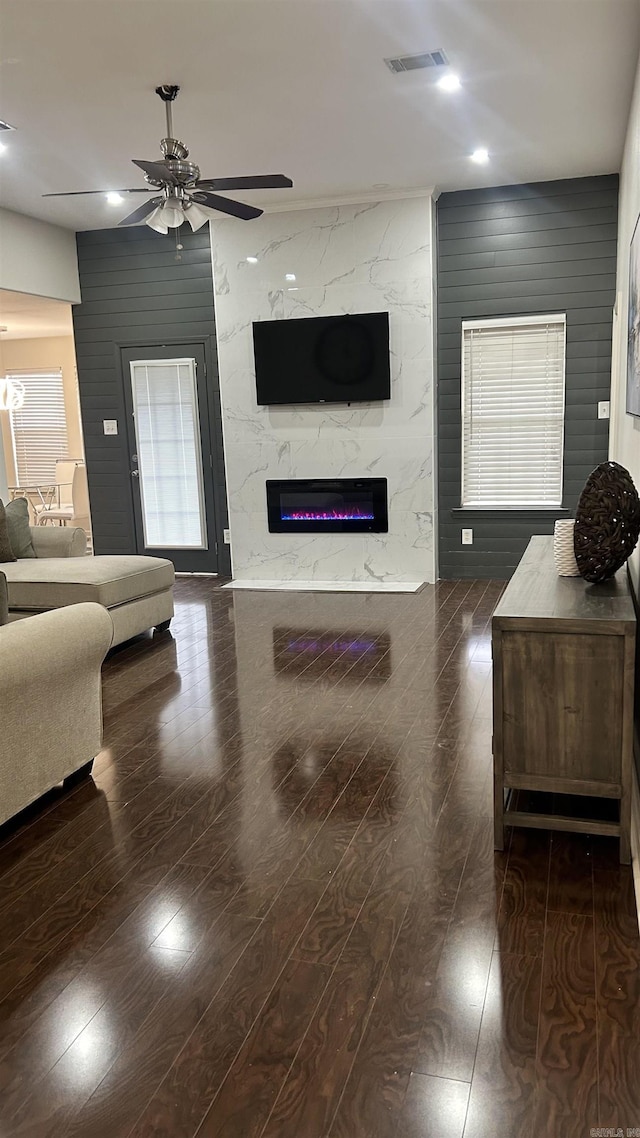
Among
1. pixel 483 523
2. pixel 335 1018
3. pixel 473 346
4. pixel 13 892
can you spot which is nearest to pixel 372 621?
pixel 483 523

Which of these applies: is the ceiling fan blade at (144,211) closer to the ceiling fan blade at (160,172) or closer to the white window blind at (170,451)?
the ceiling fan blade at (160,172)

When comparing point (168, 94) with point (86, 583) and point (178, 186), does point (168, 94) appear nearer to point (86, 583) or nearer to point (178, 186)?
point (178, 186)

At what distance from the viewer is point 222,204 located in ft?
14.8

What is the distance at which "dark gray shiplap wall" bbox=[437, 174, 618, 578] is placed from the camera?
6371mm

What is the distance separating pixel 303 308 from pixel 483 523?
2334 millimetres

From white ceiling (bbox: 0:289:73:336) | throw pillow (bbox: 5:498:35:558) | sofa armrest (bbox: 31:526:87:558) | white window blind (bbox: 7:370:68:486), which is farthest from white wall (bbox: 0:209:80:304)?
white window blind (bbox: 7:370:68:486)

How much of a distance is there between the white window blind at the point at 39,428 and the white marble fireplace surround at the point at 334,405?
566 centimetres

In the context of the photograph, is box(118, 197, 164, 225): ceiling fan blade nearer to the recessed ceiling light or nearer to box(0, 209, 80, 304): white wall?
the recessed ceiling light

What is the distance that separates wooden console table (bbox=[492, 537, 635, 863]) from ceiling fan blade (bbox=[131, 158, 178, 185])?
2814 mm

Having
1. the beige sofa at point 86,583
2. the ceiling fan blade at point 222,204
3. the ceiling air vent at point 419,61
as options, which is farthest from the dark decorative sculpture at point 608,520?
the beige sofa at point 86,583

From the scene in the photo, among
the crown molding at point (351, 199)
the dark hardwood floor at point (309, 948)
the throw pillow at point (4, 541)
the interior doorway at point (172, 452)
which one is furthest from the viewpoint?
the interior doorway at point (172, 452)

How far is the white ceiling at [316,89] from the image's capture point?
12.1 feet

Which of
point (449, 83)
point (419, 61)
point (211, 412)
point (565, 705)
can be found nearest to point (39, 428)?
point (211, 412)

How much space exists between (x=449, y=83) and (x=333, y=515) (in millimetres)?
3477
